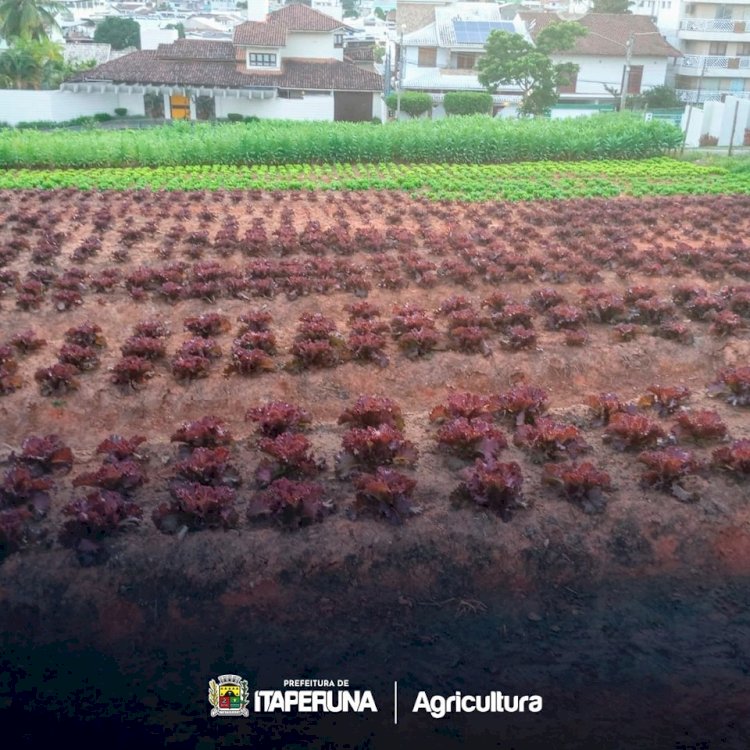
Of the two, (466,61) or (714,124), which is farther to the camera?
(466,61)

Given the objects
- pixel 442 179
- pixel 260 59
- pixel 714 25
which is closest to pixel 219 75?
pixel 260 59

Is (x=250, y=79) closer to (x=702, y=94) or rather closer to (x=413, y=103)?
(x=413, y=103)

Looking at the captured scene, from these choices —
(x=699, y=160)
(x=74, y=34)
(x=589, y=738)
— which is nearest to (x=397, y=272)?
(x=589, y=738)

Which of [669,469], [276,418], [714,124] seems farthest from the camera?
[714,124]

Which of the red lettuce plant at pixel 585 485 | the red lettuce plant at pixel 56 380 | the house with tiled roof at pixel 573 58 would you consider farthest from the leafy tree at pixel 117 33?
the red lettuce plant at pixel 585 485

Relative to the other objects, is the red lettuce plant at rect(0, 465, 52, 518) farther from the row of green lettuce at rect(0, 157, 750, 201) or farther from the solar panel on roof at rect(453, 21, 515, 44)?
the solar panel on roof at rect(453, 21, 515, 44)

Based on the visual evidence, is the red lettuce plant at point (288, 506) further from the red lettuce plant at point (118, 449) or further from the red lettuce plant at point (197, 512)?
the red lettuce plant at point (118, 449)
